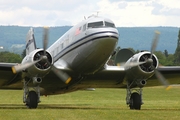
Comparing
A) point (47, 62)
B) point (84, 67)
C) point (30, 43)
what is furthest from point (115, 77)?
point (30, 43)

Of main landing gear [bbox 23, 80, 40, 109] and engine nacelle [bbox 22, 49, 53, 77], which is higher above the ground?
engine nacelle [bbox 22, 49, 53, 77]

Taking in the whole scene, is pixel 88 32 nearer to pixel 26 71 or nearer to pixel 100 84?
pixel 26 71

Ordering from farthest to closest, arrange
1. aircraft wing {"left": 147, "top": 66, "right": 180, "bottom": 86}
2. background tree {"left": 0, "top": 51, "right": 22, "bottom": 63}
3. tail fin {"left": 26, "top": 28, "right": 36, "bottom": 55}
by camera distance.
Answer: background tree {"left": 0, "top": 51, "right": 22, "bottom": 63}, tail fin {"left": 26, "top": 28, "right": 36, "bottom": 55}, aircraft wing {"left": 147, "top": 66, "right": 180, "bottom": 86}

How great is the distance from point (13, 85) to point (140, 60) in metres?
8.07

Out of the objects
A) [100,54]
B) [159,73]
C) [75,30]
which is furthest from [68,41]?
[159,73]

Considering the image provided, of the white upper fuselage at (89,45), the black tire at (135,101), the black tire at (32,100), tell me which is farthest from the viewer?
the black tire at (135,101)

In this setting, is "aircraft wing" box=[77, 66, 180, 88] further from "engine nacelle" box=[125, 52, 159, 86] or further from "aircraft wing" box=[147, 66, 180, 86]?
"engine nacelle" box=[125, 52, 159, 86]

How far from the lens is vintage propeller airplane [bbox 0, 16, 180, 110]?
83.9 ft

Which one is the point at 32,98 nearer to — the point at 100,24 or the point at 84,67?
the point at 84,67

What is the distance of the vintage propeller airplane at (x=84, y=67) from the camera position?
83.9 ft

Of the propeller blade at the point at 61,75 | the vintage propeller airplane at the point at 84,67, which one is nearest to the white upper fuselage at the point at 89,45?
the vintage propeller airplane at the point at 84,67

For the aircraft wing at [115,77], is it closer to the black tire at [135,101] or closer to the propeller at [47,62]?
the black tire at [135,101]

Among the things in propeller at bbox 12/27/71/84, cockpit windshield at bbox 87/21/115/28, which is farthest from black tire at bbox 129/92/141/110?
cockpit windshield at bbox 87/21/115/28

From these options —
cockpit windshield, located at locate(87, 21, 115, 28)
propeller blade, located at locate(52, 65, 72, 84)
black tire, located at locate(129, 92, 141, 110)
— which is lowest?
black tire, located at locate(129, 92, 141, 110)
